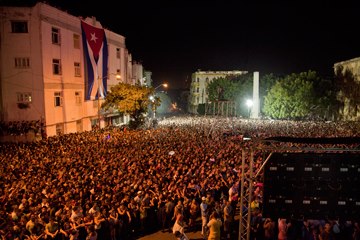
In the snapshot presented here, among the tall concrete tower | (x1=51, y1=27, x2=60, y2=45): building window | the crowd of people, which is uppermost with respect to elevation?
(x1=51, y1=27, x2=60, y2=45): building window

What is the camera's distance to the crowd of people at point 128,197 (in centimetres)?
913

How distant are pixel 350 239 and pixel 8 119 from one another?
26.7 metres

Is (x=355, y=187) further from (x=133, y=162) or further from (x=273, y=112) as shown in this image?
(x=273, y=112)

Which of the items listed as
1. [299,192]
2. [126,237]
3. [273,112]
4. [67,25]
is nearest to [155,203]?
[126,237]

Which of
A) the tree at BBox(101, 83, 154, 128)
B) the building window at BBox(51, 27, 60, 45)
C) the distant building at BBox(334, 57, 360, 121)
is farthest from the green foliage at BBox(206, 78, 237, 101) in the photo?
Answer: the building window at BBox(51, 27, 60, 45)

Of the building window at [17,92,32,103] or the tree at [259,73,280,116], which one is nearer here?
the building window at [17,92,32,103]

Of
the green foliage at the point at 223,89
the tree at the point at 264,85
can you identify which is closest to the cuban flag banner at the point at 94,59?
the tree at the point at 264,85

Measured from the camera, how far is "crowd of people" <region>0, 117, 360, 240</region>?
913cm

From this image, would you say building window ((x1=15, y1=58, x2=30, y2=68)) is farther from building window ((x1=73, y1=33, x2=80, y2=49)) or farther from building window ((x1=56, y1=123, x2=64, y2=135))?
building window ((x1=73, y1=33, x2=80, y2=49))

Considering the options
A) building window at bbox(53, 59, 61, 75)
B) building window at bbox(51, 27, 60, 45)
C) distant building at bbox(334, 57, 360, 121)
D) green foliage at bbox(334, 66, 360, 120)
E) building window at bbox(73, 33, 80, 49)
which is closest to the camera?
building window at bbox(51, 27, 60, 45)

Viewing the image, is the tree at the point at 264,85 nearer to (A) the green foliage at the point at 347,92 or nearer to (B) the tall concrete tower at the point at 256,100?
(B) the tall concrete tower at the point at 256,100

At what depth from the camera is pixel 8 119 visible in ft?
90.7

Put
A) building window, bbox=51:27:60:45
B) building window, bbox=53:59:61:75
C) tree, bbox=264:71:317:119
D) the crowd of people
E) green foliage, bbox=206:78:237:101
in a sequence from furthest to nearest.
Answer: green foliage, bbox=206:78:237:101 < tree, bbox=264:71:317:119 < building window, bbox=53:59:61:75 < building window, bbox=51:27:60:45 < the crowd of people

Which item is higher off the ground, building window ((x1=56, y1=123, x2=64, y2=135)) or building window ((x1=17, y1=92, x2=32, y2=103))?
building window ((x1=17, y1=92, x2=32, y2=103))
